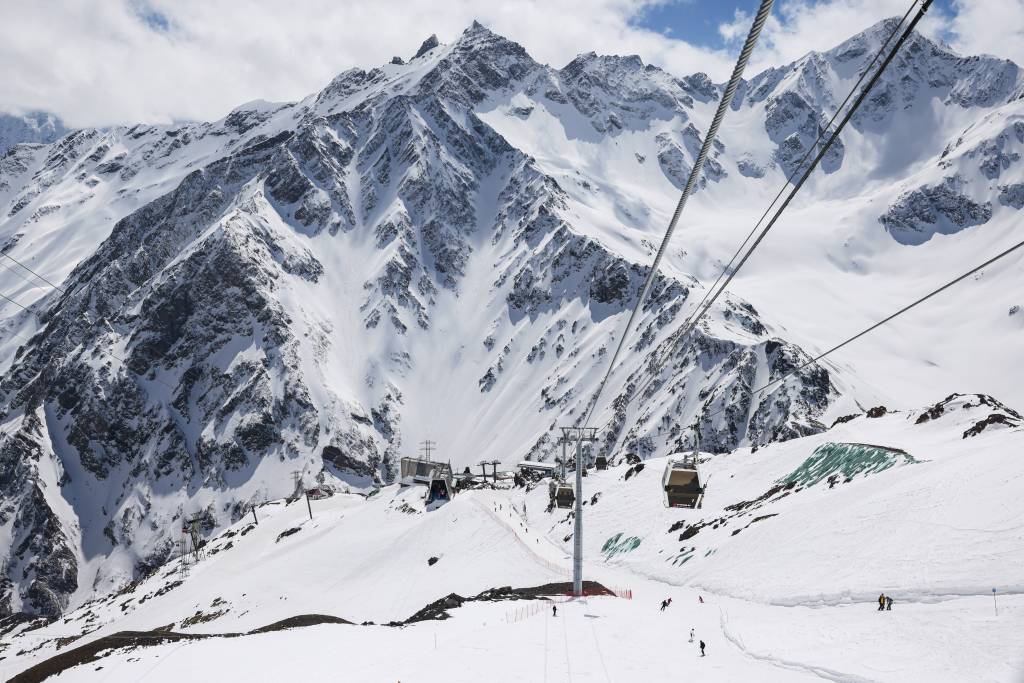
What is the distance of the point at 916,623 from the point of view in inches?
1204

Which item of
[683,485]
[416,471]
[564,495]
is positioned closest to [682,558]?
[564,495]

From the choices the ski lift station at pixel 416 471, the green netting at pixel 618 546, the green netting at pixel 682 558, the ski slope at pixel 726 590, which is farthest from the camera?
the ski lift station at pixel 416 471

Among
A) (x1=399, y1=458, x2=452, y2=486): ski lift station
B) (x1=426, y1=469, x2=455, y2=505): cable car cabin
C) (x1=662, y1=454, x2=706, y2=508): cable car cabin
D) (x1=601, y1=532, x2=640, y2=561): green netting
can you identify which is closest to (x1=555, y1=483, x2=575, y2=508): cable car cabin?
(x1=601, y1=532, x2=640, y2=561): green netting

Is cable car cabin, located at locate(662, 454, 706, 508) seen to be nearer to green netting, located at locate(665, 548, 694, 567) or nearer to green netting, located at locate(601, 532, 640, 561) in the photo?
green netting, located at locate(665, 548, 694, 567)

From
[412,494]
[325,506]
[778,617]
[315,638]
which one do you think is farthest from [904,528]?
[325,506]

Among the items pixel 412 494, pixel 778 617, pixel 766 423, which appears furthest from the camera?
pixel 766 423

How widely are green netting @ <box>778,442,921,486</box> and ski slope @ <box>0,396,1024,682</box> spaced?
2.39 feet

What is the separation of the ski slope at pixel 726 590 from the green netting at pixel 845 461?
2.39 ft

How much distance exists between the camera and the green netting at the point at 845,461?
55.2 m

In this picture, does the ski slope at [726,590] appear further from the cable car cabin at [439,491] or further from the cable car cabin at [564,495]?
the cable car cabin at [439,491]

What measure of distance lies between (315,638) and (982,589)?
3351 centimetres

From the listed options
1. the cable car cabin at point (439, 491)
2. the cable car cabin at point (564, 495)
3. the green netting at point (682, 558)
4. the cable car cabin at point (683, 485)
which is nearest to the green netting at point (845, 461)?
the green netting at point (682, 558)

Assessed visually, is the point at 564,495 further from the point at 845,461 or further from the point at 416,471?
the point at 416,471

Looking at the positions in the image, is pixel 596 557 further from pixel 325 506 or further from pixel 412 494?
pixel 325 506
